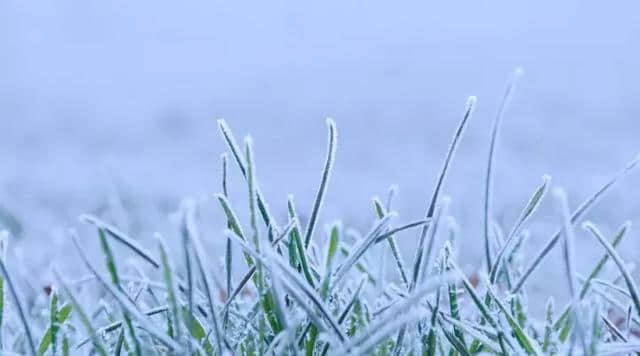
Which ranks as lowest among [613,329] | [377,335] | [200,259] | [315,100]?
[613,329]

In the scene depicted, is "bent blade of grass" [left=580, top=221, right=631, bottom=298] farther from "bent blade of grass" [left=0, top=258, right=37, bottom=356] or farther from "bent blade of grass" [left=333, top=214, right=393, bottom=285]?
"bent blade of grass" [left=0, top=258, right=37, bottom=356]

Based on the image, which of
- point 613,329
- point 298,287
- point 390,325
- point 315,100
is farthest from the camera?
point 315,100

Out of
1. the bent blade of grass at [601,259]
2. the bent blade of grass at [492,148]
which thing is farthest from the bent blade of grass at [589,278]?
the bent blade of grass at [492,148]

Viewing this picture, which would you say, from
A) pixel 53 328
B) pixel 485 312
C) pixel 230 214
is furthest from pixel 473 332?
pixel 53 328

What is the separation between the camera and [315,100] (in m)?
6.29

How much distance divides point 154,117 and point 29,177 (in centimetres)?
129

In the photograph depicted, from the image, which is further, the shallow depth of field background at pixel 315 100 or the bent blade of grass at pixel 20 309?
the shallow depth of field background at pixel 315 100

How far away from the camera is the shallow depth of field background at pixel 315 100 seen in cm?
457

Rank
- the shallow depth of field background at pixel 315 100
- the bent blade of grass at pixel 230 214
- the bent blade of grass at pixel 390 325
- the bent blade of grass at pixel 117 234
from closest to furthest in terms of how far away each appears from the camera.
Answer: the bent blade of grass at pixel 390 325 → the bent blade of grass at pixel 117 234 → the bent blade of grass at pixel 230 214 → the shallow depth of field background at pixel 315 100

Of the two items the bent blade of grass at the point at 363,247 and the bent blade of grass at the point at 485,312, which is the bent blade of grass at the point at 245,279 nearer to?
the bent blade of grass at the point at 363,247

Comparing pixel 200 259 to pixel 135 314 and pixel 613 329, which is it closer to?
pixel 135 314

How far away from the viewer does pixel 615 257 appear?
92 cm

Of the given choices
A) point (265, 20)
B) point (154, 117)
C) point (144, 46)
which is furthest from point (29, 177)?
point (265, 20)

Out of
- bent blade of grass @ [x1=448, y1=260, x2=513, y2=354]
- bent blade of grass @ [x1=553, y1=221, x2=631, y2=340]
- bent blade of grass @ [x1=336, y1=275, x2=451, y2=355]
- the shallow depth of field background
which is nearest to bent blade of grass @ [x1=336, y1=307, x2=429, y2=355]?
bent blade of grass @ [x1=336, y1=275, x2=451, y2=355]
